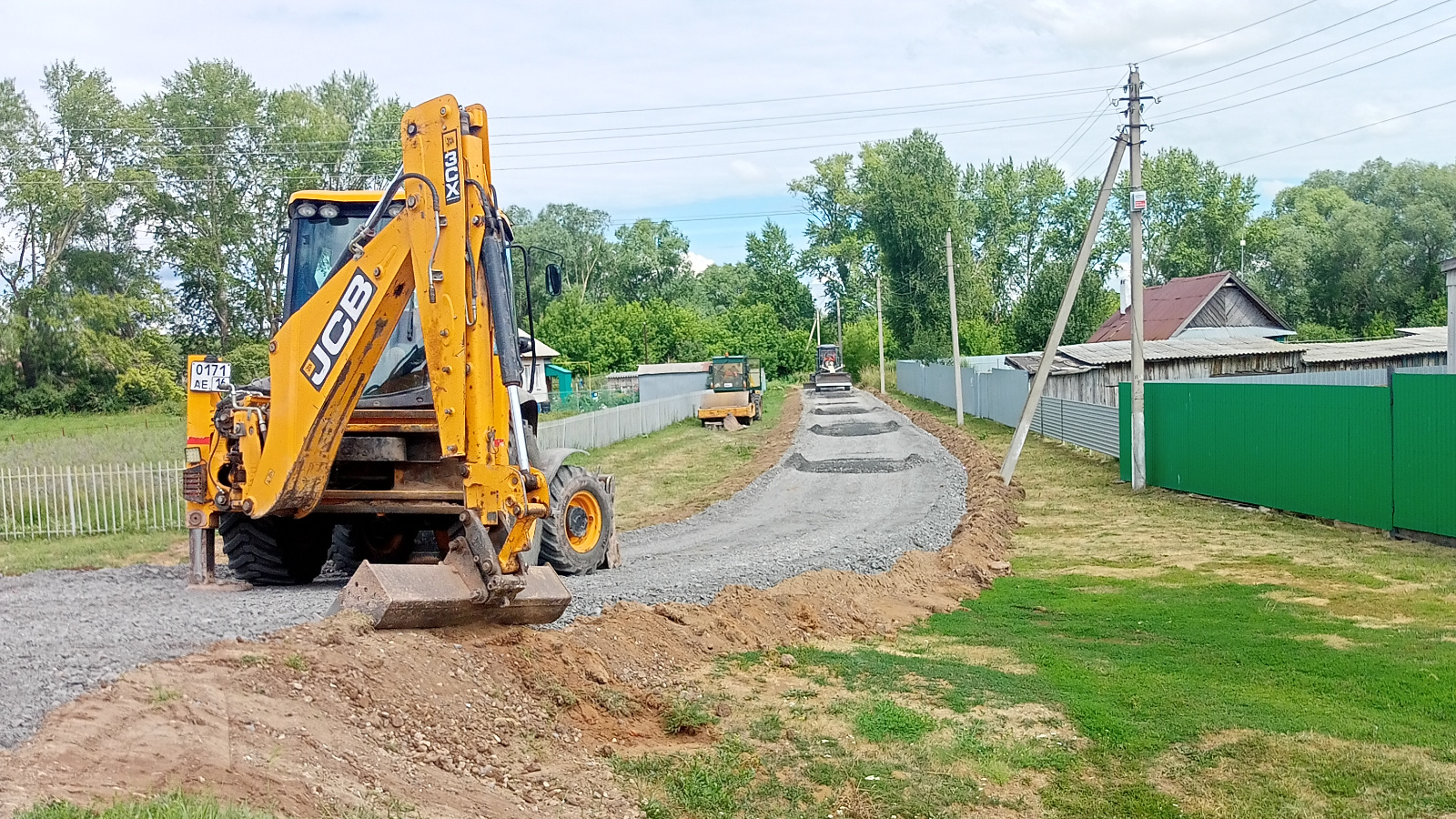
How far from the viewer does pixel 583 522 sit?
1223 cm

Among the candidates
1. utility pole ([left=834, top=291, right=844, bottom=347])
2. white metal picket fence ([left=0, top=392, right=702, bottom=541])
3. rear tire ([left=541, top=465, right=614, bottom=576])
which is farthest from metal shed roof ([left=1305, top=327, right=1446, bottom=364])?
utility pole ([left=834, top=291, right=844, bottom=347])

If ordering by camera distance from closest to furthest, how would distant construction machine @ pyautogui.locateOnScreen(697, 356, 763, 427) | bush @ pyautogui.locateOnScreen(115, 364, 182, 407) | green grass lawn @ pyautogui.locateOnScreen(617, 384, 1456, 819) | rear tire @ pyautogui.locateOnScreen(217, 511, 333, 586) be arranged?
green grass lawn @ pyautogui.locateOnScreen(617, 384, 1456, 819)
rear tire @ pyautogui.locateOnScreen(217, 511, 333, 586)
distant construction machine @ pyautogui.locateOnScreen(697, 356, 763, 427)
bush @ pyautogui.locateOnScreen(115, 364, 182, 407)

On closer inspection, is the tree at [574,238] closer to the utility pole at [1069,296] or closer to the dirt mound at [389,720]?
the utility pole at [1069,296]

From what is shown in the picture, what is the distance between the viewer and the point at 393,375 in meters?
9.94

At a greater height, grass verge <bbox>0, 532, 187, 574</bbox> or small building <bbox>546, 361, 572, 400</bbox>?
small building <bbox>546, 361, 572, 400</bbox>

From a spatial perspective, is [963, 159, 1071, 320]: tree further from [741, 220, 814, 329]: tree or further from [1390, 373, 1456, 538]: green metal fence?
[1390, 373, 1456, 538]: green metal fence

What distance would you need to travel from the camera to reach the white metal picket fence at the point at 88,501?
17.9 m

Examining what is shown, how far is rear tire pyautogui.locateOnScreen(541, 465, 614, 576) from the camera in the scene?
38.3 ft

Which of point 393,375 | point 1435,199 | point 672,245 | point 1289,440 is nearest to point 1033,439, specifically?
point 1289,440

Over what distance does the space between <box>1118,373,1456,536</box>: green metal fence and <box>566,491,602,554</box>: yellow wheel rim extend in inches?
402

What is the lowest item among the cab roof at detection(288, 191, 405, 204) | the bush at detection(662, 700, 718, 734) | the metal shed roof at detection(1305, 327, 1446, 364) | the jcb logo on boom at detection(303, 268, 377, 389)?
the bush at detection(662, 700, 718, 734)

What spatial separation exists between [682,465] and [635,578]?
662 inches

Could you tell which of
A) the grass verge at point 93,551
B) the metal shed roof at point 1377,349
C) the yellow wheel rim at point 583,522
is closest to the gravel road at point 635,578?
the yellow wheel rim at point 583,522

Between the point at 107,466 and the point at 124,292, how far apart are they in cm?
3846
